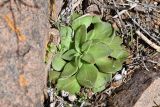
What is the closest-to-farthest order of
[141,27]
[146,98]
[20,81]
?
1. [20,81]
2. [146,98]
3. [141,27]

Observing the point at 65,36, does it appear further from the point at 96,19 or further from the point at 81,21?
the point at 96,19

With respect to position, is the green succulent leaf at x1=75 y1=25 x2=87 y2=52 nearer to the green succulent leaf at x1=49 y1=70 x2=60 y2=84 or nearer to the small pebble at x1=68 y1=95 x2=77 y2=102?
the green succulent leaf at x1=49 y1=70 x2=60 y2=84

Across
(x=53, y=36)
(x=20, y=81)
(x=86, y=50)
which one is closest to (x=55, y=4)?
(x=53, y=36)

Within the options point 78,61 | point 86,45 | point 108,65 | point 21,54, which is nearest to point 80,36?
point 86,45

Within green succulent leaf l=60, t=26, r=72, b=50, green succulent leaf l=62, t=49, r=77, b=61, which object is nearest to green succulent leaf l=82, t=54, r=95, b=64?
green succulent leaf l=62, t=49, r=77, b=61

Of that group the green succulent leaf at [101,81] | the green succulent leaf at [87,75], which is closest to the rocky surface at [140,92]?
the green succulent leaf at [101,81]

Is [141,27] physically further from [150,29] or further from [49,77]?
[49,77]

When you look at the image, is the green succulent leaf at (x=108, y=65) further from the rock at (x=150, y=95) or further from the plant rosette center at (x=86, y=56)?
A: the rock at (x=150, y=95)
